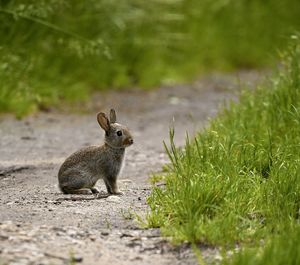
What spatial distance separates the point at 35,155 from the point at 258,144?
9.73 ft

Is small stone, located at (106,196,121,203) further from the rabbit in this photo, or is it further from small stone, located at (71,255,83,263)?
small stone, located at (71,255,83,263)

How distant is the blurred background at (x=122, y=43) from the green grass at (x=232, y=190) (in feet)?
8.22

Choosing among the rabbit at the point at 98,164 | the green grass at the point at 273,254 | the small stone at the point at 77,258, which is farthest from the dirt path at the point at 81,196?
the green grass at the point at 273,254

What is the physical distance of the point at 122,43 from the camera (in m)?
14.4

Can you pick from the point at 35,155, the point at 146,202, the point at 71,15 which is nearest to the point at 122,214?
the point at 146,202

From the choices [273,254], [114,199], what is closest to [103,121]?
[114,199]

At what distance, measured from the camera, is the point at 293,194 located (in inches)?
242

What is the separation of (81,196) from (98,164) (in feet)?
1.31

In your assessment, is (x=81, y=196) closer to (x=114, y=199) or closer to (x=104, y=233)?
(x=114, y=199)

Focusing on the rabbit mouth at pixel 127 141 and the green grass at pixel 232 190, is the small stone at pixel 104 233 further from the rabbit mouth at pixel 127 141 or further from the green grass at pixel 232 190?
the rabbit mouth at pixel 127 141

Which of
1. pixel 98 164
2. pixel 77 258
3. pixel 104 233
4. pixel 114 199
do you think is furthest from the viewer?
pixel 98 164

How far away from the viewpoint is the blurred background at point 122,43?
1073 centimetres

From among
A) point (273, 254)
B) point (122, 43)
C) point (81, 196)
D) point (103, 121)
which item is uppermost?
point (122, 43)

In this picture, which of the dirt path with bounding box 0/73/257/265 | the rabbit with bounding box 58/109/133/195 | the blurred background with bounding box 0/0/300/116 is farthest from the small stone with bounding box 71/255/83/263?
the blurred background with bounding box 0/0/300/116
